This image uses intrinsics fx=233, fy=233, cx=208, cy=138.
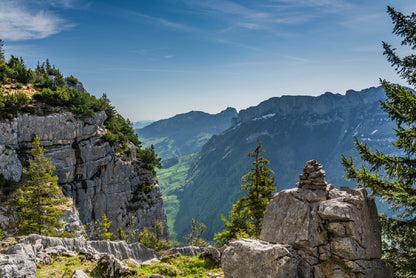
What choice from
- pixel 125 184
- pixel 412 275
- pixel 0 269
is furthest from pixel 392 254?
pixel 125 184

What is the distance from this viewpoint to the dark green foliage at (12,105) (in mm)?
49728

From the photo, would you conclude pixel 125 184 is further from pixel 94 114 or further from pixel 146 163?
→ pixel 94 114

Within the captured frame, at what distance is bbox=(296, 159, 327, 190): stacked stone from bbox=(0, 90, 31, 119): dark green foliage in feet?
195

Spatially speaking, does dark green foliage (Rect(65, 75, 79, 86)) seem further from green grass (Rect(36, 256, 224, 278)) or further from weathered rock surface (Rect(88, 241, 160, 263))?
green grass (Rect(36, 256, 224, 278))

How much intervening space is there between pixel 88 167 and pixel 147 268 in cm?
5441

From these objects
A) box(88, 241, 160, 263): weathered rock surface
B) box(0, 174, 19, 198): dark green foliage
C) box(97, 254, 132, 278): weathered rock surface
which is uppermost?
box(0, 174, 19, 198): dark green foliage

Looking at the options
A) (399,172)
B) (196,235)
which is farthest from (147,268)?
(196,235)

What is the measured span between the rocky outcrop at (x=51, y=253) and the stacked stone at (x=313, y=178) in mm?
14981

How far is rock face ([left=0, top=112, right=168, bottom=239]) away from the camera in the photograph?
167 feet

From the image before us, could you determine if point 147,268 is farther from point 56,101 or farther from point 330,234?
point 56,101

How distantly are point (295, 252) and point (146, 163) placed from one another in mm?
69785

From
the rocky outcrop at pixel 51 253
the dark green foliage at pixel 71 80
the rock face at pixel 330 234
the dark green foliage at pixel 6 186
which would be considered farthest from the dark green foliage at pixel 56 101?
the rock face at pixel 330 234

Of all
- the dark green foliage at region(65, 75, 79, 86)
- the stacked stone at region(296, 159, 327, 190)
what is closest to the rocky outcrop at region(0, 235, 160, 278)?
the stacked stone at region(296, 159, 327, 190)

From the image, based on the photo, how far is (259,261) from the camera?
604 inches
